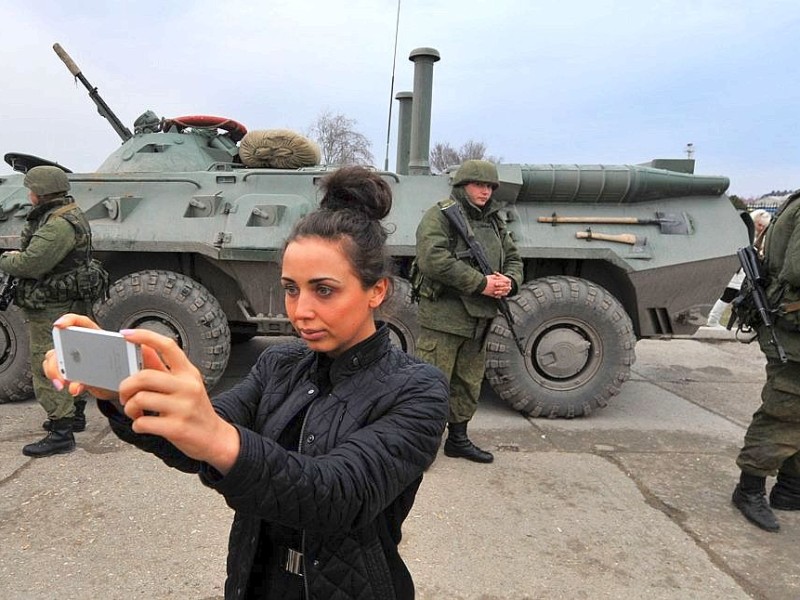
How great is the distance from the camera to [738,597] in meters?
2.47

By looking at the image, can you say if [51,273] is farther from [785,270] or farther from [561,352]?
[785,270]

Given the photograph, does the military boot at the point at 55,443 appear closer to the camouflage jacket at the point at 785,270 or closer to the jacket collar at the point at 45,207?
the jacket collar at the point at 45,207

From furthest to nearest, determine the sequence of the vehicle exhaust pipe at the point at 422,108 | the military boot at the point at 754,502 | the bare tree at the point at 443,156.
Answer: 1. the bare tree at the point at 443,156
2. the vehicle exhaust pipe at the point at 422,108
3. the military boot at the point at 754,502

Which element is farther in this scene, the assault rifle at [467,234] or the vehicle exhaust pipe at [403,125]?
the vehicle exhaust pipe at [403,125]

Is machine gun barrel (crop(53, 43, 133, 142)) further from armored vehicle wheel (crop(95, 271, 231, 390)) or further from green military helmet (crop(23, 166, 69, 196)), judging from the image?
green military helmet (crop(23, 166, 69, 196))

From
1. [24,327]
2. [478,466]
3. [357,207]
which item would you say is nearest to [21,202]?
[24,327]

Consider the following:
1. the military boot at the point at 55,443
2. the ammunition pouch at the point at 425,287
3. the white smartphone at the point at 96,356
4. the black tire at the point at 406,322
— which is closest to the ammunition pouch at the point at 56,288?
the military boot at the point at 55,443

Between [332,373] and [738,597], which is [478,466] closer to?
[738,597]

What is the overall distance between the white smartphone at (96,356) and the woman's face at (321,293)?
0.39 metres

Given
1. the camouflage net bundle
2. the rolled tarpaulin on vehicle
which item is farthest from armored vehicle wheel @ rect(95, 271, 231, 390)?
the rolled tarpaulin on vehicle

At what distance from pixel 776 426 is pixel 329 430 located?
2.81 m

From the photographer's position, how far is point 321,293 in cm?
117

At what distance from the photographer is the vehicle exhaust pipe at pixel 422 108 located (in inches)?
212

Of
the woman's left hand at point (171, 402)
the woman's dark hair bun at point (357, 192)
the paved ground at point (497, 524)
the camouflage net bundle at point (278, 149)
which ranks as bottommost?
the paved ground at point (497, 524)
